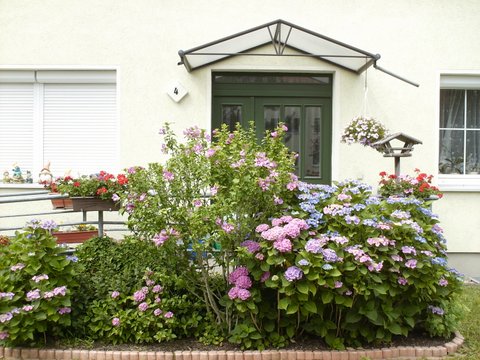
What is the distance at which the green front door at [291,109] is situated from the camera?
23.3 ft

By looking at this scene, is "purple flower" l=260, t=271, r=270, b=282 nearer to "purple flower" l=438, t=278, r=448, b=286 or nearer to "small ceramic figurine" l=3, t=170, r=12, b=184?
"purple flower" l=438, t=278, r=448, b=286

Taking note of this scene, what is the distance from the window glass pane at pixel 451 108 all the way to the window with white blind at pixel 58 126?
469cm

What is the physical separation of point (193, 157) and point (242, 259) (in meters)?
0.90

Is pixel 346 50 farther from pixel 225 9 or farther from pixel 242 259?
pixel 242 259

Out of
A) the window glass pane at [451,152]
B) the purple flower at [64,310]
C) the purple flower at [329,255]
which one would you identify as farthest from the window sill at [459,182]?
the purple flower at [64,310]

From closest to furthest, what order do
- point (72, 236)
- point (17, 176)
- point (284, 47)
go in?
point (72, 236) → point (284, 47) → point (17, 176)

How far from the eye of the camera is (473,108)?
7250mm

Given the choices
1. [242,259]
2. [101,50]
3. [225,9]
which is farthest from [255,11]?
[242,259]

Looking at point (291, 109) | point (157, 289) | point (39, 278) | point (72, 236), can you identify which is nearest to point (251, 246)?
point (157, 289)

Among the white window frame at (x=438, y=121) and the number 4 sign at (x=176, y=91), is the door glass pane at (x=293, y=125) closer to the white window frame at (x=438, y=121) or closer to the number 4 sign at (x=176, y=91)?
the number 4 sign at (x=176, y=91)

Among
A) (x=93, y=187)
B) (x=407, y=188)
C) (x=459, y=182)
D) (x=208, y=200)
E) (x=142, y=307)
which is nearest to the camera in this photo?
(x=142, y=307)

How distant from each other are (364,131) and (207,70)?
2.29 m

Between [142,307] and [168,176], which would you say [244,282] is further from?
[168,176]

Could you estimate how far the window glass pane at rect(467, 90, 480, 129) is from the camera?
285 inches
